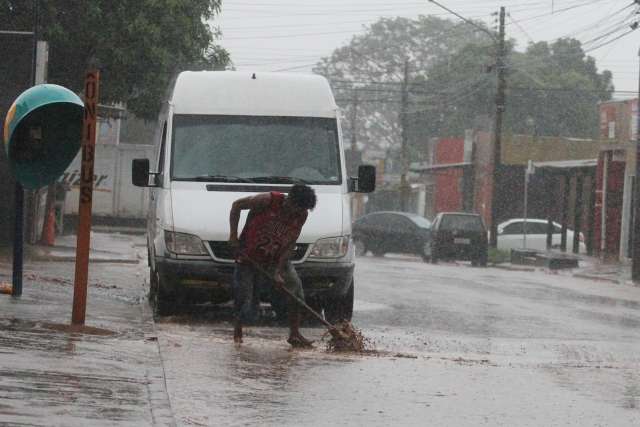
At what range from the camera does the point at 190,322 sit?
1421 cm

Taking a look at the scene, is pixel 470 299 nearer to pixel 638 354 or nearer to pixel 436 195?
pixel 638 354

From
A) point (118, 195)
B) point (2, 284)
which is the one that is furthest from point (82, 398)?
point (118, 195)

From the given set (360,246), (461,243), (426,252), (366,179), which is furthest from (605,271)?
(366,179)

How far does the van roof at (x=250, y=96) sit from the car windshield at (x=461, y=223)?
23884 millimetres

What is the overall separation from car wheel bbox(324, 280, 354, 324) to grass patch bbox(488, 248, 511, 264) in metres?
26.8

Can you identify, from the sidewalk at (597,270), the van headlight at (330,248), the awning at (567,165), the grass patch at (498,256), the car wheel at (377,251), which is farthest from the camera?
the awning at (567,165)

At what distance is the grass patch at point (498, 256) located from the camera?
42.2 m

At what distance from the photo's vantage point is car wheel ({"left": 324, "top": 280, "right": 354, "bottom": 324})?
593 inches

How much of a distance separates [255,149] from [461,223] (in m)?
24.8

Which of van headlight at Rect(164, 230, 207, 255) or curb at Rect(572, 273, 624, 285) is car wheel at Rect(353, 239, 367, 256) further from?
van headlight at Rect(164, 230, 207, 255)

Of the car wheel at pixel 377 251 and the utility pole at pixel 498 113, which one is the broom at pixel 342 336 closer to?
the car wheel at pixel 377 251

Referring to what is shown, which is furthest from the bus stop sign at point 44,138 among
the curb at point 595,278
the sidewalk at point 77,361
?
the curb at point 595,278

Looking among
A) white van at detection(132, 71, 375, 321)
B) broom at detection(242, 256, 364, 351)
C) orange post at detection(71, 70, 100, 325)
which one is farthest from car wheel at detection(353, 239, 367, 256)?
orange post at detection(71, 70, 100, 325)

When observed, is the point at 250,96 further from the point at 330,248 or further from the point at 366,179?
the point at 330,248
